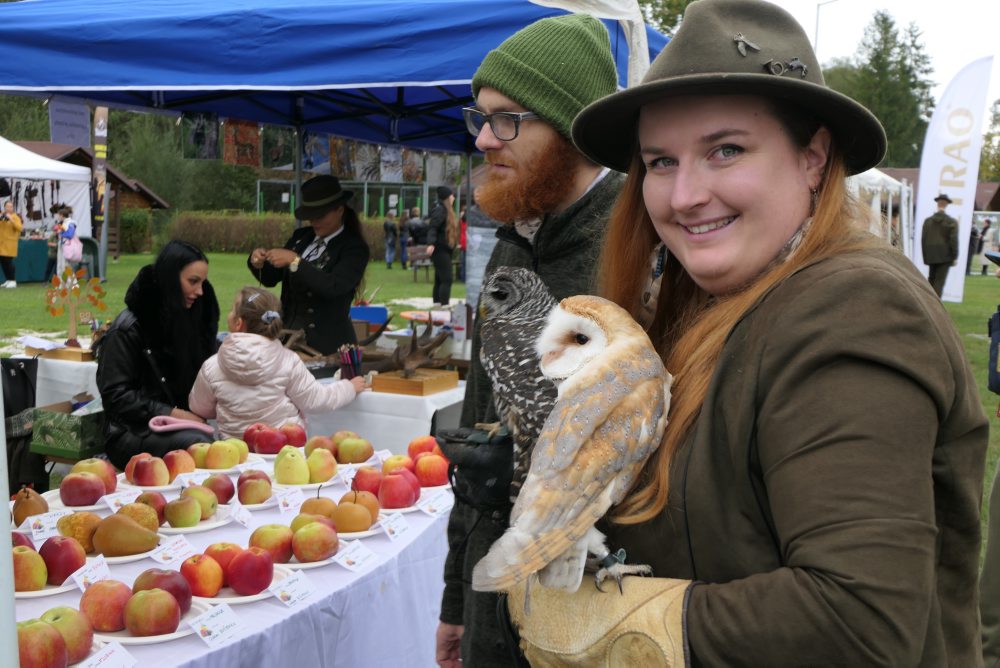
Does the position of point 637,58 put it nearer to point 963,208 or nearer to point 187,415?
point 187,415

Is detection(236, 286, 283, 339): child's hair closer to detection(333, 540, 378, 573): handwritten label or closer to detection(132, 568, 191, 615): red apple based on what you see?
detection(333, 540, 378, 573): handwritten label

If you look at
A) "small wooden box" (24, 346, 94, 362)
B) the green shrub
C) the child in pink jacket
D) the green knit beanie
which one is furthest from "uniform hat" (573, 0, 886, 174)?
the green shrub

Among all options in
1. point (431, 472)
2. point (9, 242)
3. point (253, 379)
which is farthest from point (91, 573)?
point (9, 242)

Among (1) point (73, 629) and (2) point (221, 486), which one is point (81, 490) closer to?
(2) point (221, 486)

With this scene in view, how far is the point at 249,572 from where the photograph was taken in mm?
2246

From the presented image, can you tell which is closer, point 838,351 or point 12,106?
point 838,351

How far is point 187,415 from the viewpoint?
15.4 feet

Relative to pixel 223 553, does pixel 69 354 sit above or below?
below

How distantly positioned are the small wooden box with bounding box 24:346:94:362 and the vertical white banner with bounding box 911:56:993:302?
14.0 m

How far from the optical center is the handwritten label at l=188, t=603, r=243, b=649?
2.04 metres

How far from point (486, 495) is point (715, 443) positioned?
1.23ft

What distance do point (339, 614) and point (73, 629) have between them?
0.74 m

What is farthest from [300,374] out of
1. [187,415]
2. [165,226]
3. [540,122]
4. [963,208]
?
[165,226]

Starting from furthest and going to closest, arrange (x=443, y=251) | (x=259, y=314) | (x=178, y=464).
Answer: (x=443, y=251) < (x=259, y=314) < (x=178, y=464)
